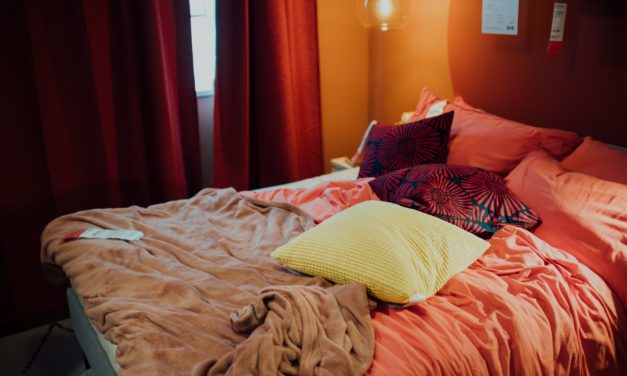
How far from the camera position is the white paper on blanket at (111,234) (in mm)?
1947

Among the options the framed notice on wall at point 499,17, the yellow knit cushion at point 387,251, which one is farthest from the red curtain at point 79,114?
the framed notice on wall at point 499,17

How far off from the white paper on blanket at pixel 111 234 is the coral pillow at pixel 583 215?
1.42 metres

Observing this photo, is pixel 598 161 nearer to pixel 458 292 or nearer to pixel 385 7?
pixel 458 292

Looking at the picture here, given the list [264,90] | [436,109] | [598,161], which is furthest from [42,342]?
[598,161]

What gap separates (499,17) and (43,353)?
2613 mm

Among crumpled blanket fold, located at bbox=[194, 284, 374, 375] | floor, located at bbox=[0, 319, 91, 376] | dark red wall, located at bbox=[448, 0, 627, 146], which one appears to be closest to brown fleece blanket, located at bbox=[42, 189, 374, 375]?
crumpled blanket fold, located at bbox=[194, 284, 374, 375]

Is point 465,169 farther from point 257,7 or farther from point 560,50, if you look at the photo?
point 257,7

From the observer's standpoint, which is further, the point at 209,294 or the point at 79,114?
the point at 79,114

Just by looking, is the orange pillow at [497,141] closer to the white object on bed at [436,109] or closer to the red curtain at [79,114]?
the white object on bed at [436,109]

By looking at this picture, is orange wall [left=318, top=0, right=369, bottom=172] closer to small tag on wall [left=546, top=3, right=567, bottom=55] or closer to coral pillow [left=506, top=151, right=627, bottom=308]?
small tag on wall [left=546, top=3, right=567, bottom=55]

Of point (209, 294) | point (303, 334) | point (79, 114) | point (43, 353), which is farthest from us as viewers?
point (79, 114)

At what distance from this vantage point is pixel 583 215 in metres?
1.74

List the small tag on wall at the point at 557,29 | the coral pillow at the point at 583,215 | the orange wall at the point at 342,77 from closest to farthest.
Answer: the coral pillow at the point at 583,215, the small tag on wall at the point at 557,29, the orange wall at the point at 342,77

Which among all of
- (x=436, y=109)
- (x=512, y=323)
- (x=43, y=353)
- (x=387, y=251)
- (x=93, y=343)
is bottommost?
(x=43, y=353)
